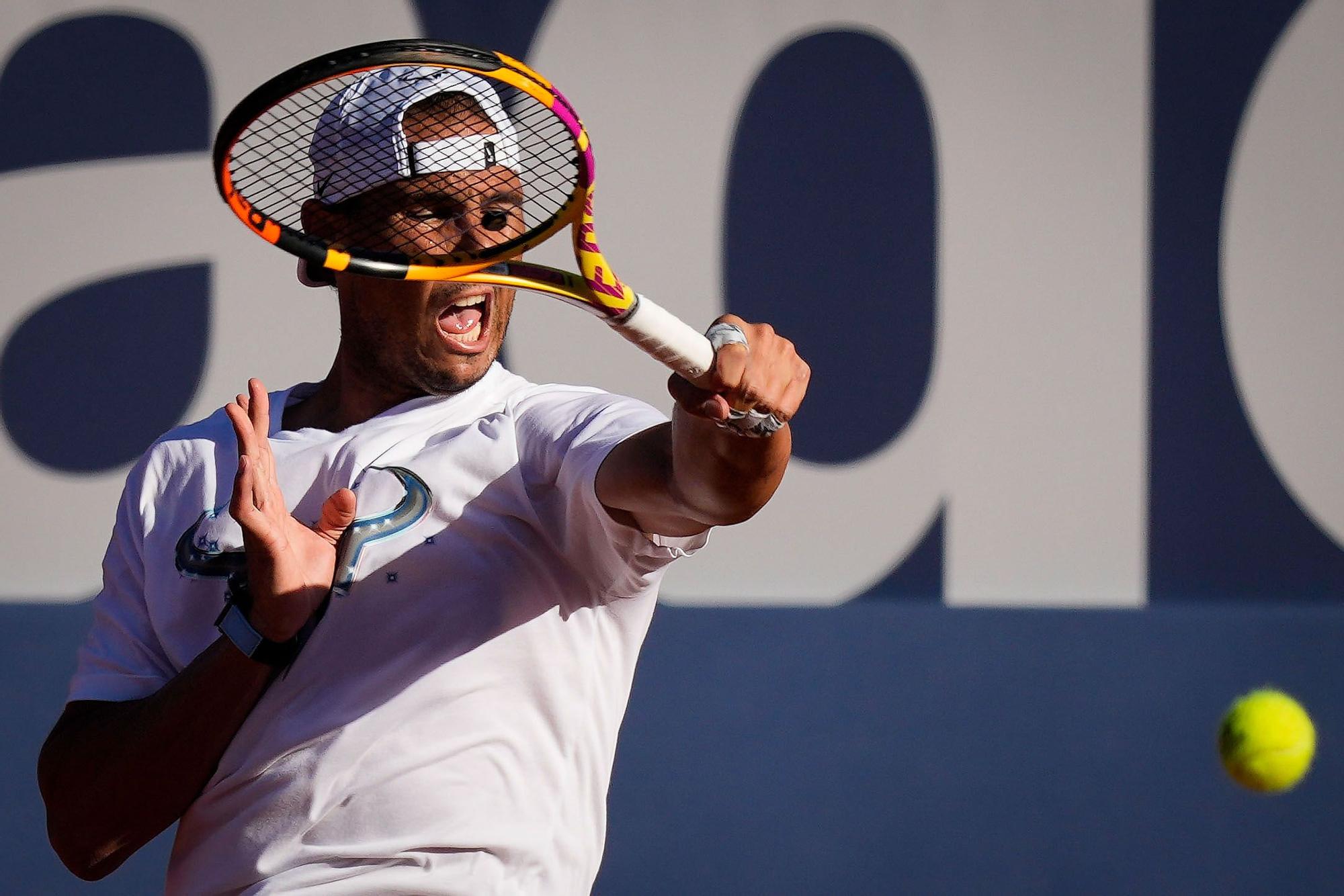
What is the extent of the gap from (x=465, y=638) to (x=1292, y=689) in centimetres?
245

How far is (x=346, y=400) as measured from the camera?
1559mm

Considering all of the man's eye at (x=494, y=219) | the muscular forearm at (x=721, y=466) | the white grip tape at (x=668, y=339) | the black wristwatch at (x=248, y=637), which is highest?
the white grip tape at (x=668, y=339)

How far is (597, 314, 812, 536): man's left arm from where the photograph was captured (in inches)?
42.9

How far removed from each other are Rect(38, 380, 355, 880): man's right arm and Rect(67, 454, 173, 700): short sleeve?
3 centimetres

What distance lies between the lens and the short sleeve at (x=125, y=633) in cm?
145

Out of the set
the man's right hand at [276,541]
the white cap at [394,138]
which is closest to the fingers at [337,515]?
the man's right hand at [276,541]

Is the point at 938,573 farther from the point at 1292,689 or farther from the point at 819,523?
the point at 1292,689

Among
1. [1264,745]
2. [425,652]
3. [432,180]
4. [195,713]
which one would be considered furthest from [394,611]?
[1264,745]

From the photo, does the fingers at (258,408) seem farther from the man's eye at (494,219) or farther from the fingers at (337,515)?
the man's eye at (494,219)

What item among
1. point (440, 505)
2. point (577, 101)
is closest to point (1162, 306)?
point (577, 101)

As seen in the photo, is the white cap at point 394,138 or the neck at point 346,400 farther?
the neck at point 346,400

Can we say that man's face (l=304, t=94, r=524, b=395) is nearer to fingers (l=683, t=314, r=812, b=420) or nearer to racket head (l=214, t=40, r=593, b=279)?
racket head (l=214, t=40, r=593, b=279)

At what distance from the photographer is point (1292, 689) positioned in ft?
10.2

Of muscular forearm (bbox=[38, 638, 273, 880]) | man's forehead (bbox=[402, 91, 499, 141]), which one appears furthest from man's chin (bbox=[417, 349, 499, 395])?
muscular forearm (bbox=[38, 638, 273, 880])
